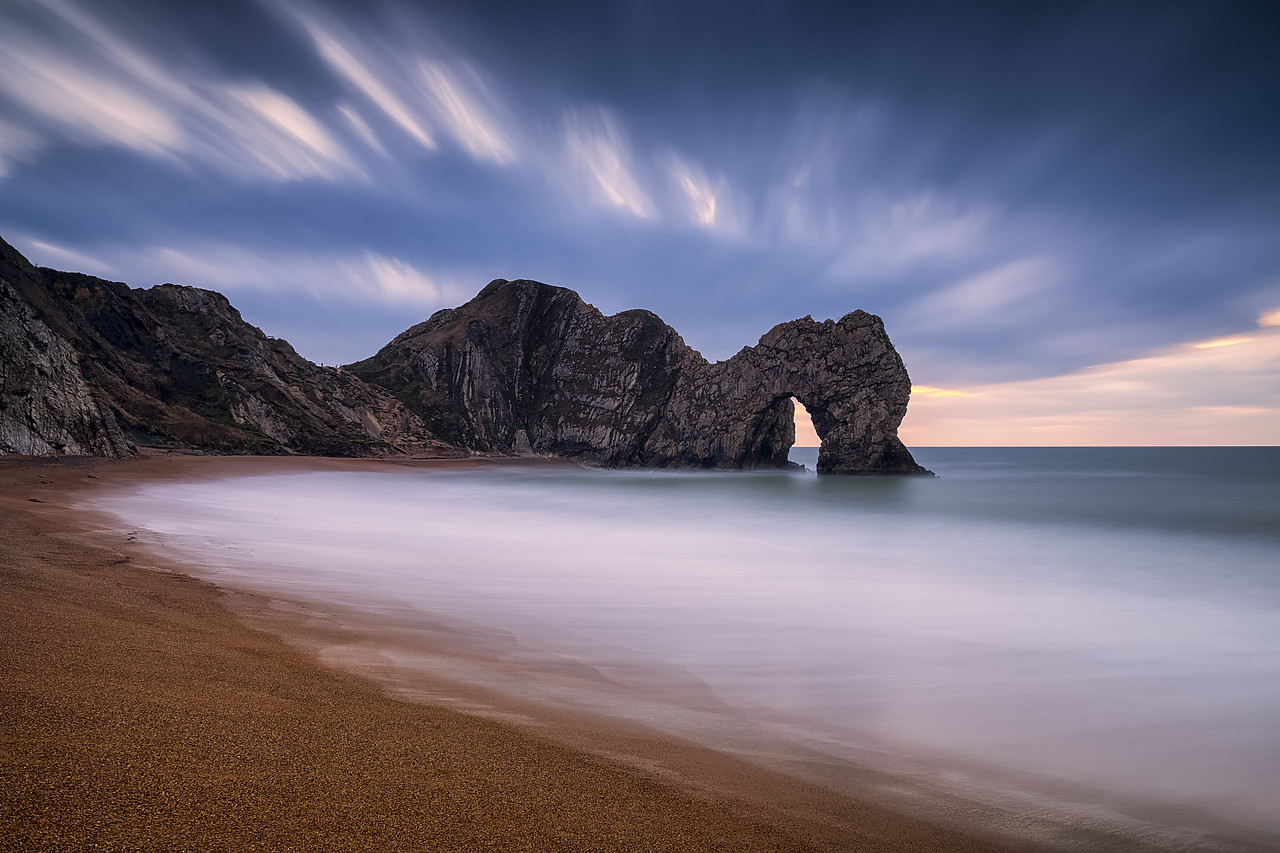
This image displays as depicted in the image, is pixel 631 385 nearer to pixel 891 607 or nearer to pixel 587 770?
pixel 891 607

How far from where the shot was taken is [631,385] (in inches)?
2525

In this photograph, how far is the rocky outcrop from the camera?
49.6 meters

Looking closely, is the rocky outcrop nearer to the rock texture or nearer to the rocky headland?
the rocky headland

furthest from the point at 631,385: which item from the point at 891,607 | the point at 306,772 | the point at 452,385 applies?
the point at 306,772

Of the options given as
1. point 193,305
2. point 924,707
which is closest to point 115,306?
point 193,305

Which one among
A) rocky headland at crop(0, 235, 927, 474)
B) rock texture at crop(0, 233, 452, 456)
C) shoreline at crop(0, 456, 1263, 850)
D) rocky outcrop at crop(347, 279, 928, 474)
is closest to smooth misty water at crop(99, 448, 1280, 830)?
shoreline at crop(0, 456, 1263, 850)

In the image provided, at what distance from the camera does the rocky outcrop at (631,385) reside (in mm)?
49594

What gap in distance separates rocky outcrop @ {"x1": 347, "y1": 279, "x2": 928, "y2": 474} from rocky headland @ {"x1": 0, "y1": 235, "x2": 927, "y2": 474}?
0.53ft

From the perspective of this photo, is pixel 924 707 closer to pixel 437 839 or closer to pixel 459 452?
pixel 437 839

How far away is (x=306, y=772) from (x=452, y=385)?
62.8 metres

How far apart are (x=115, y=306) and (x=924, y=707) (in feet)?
145

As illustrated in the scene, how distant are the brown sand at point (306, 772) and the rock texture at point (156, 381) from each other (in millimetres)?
21642

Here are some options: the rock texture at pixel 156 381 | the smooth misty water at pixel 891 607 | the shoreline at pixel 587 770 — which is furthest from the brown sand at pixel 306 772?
the rock texture at pixel 156 381

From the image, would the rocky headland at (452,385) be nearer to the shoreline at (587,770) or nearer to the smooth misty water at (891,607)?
the smooth misty water at (891,607)
